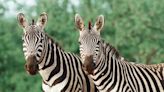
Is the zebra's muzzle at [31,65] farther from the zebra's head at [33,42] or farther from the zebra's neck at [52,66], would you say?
the zebra's neck at [52,66]

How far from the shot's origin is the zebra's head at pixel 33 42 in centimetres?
1270

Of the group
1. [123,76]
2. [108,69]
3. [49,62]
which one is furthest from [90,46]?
[49,62]

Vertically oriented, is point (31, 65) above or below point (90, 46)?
below

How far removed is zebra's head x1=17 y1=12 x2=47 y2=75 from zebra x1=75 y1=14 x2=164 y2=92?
0.98 metres

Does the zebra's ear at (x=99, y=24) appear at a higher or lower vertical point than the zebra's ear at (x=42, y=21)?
lower

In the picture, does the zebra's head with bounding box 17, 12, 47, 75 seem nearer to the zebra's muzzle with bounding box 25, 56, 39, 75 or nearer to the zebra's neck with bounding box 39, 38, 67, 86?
the zebra's muzzle with bounding box 25, 56, 39, 75

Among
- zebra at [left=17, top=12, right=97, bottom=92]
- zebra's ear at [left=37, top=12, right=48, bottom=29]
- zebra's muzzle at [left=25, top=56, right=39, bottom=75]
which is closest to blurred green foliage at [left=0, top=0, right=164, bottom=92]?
zebra at [left=17, top=12, right=97, bottom=92]

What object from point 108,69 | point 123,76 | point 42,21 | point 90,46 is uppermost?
point 42,21

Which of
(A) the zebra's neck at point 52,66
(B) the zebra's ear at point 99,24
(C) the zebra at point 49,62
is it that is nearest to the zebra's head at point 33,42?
(C) the zebra at point 49,62

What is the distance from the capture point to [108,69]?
12656 millimetres

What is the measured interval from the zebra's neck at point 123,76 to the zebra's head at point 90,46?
1.19 ft

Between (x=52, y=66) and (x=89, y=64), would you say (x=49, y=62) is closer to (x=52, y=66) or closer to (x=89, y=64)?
(x=52, y=66)

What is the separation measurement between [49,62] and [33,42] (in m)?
0.82

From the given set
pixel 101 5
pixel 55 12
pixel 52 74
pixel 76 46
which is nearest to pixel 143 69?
pixel 52 74
